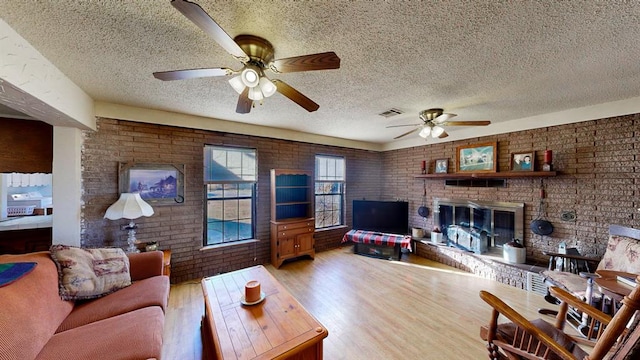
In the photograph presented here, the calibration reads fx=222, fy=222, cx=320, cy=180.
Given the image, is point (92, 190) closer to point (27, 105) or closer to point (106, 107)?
point (106, 107)

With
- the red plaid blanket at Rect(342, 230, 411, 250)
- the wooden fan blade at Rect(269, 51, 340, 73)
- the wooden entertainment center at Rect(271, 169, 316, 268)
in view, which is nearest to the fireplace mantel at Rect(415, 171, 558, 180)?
the red plaid blanket at Rect(342, 230, 411, 250)

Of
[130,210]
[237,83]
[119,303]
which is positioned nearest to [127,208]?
[130,210]

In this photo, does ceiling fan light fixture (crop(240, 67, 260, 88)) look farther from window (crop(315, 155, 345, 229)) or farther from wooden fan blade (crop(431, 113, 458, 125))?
window (crop(315, 155, 345, 229))

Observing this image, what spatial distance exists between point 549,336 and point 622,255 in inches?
73.0

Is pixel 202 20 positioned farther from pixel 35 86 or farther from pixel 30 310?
pixel 30 310

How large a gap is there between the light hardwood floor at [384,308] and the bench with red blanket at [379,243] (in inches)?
11.2

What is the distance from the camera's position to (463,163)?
3980mm

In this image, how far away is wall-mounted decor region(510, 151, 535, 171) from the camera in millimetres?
3225

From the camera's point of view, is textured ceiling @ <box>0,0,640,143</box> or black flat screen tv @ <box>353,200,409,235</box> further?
black flat screen tv @ <box>353,200,409,235</box>

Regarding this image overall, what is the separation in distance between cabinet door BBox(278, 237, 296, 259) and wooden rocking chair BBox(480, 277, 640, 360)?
2.83 m

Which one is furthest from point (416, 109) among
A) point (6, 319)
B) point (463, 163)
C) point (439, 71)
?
point (6, 319)

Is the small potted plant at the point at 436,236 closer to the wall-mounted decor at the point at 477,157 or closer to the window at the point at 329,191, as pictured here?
the wall-mounted decor at the point at 477,157

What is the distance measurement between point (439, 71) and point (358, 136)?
2.76m

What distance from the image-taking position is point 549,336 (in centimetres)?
142
